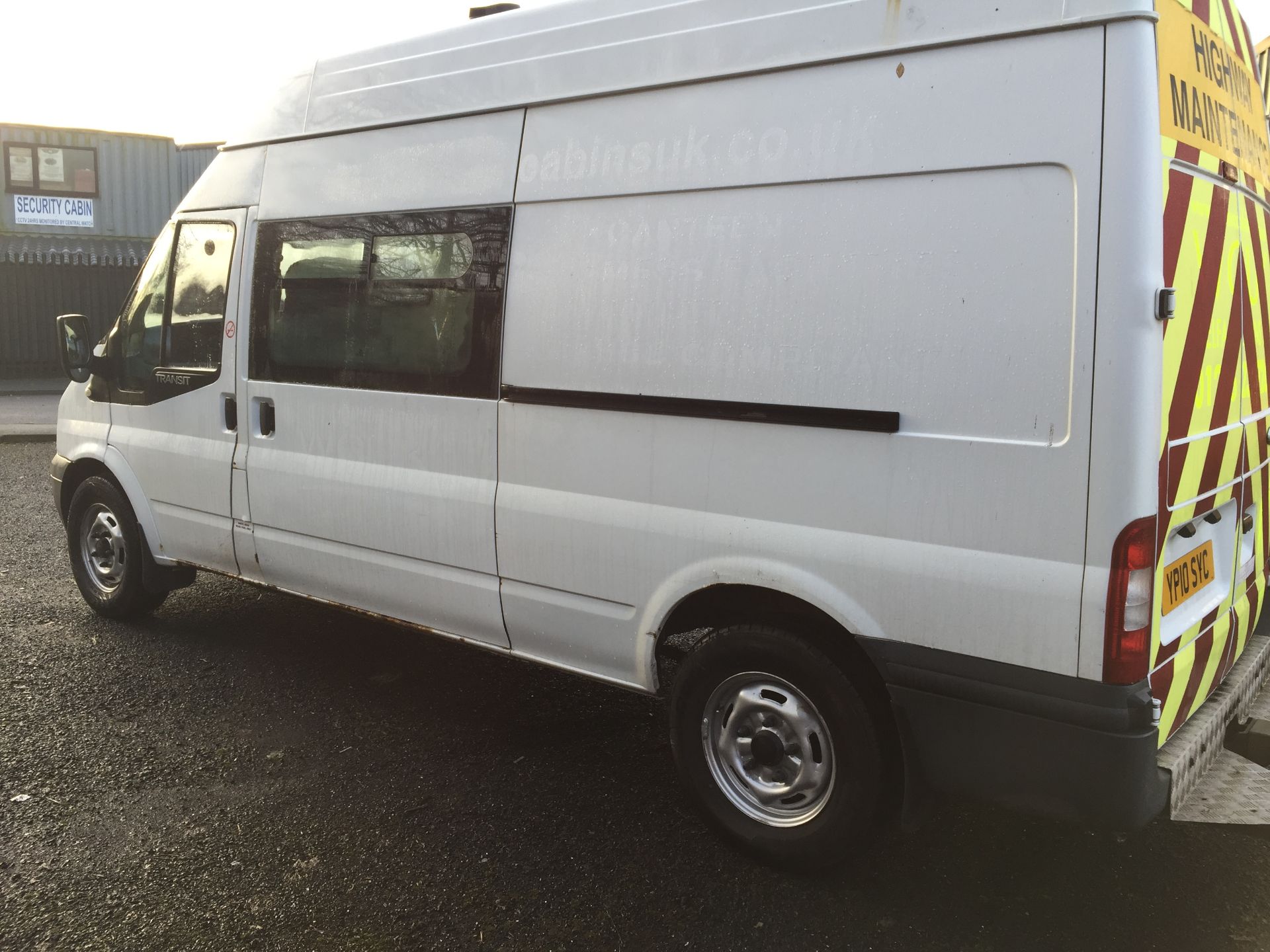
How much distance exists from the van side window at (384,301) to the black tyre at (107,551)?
4.64ft

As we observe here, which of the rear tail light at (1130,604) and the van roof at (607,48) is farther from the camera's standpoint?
the van roof at (607,48)

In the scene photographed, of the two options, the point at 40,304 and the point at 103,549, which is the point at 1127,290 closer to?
the point at 103,549

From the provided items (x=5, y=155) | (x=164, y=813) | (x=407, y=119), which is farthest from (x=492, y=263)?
(x=5, y=155)

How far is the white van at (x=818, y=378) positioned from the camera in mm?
2525

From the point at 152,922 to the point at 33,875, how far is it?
520mm

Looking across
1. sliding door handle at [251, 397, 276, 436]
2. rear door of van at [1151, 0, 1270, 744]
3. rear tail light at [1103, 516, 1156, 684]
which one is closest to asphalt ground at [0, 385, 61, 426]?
sliding door handle at [251, 397, 276, 436]

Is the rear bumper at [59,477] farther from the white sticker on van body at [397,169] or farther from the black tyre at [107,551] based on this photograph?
the white sticker on van body at [397,169]

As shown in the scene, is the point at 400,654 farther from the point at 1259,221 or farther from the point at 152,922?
the point at 1259,221

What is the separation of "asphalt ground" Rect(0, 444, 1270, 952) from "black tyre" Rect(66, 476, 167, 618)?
2.38 ft

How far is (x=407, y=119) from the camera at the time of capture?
3.92 meters

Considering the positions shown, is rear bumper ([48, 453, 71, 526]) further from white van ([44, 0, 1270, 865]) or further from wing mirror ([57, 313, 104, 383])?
white van ([44, 0, 1270, 865])

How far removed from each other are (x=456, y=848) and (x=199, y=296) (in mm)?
2872

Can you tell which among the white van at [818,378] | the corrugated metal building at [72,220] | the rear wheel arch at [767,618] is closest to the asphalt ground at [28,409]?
the corrugated metal building at [72,220]

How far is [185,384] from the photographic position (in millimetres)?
4805
